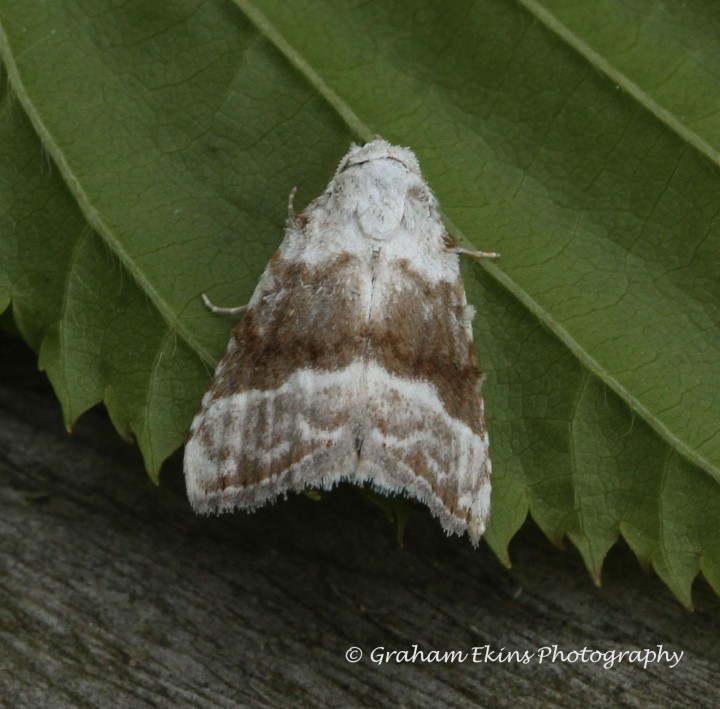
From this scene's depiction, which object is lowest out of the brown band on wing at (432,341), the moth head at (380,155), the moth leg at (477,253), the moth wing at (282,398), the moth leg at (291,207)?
the moth wing at (282,398)

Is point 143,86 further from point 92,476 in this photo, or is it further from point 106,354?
point 92,476

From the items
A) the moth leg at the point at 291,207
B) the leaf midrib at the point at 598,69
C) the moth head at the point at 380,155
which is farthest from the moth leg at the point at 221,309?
the leaf midrib at the point at 598,69

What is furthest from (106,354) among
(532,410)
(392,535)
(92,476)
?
(532,410)

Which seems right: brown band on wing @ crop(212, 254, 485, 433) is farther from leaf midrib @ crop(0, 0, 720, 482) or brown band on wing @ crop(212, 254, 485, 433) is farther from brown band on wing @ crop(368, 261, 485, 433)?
leaf midrib @ crop(0, 0, 720, 482)

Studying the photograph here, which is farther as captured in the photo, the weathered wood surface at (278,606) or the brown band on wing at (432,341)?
the weathered wood surface at (278,606)

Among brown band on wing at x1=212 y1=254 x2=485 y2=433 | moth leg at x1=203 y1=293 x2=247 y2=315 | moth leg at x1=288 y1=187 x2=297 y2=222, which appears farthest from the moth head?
moth leg at x1=203 y1=293 x2=247 y2=315

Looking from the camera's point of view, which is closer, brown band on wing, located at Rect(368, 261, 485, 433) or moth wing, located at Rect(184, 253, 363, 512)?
moth wing, located at Rect(184, 253, 363, 512)

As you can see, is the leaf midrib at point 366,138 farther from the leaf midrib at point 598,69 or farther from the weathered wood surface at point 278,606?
the weathered wood surface at point 278,606
